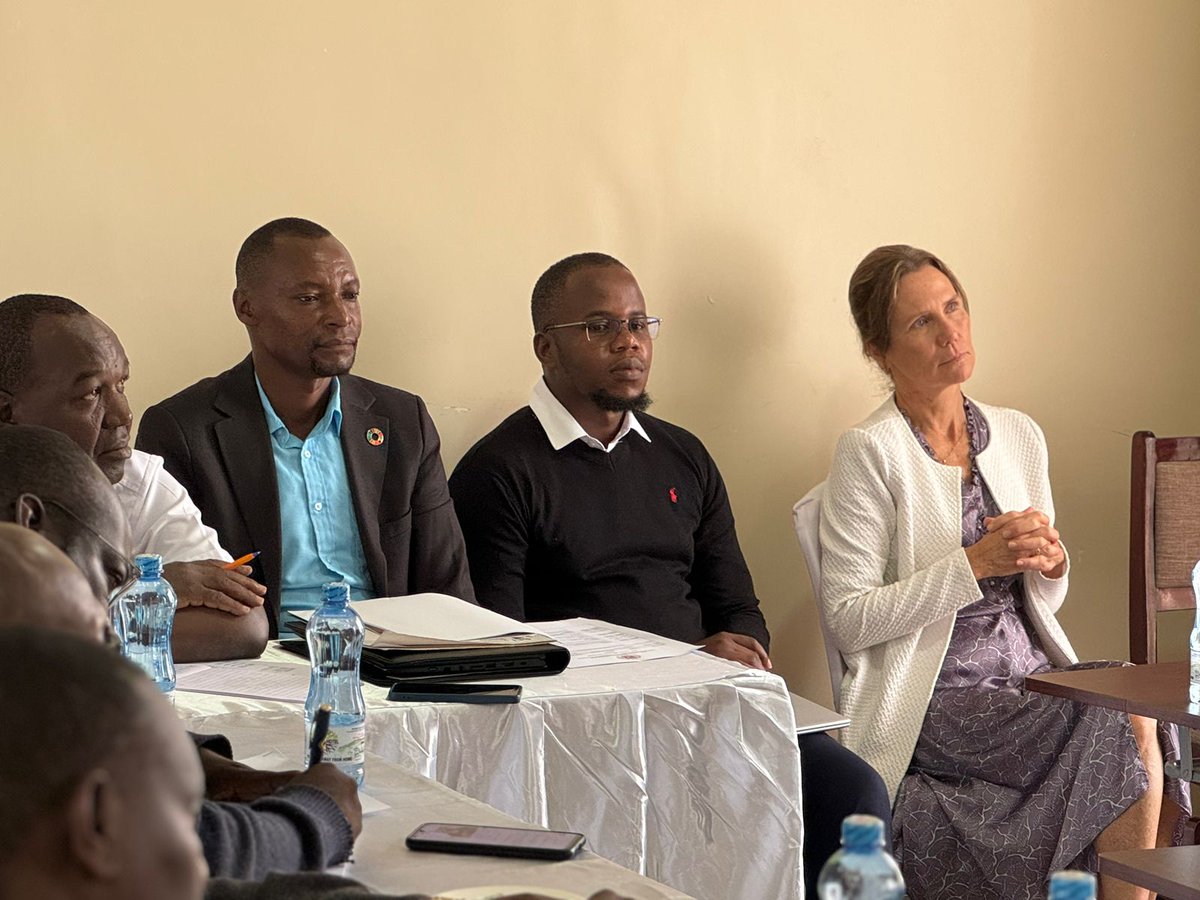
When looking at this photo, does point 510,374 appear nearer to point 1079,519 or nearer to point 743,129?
point 743,129

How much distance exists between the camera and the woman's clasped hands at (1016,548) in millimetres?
3514

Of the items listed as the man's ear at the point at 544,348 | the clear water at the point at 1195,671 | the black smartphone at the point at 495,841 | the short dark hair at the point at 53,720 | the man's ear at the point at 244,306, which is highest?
the man's ear at the point at 244,306

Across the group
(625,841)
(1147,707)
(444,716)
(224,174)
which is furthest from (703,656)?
(224,174)

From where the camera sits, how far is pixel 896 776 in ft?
11.5

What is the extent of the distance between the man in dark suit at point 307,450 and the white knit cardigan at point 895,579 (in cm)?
95

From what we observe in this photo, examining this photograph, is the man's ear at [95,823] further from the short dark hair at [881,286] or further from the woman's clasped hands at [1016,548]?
the short dark hair at [881,286]

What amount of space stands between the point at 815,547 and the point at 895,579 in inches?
8.3

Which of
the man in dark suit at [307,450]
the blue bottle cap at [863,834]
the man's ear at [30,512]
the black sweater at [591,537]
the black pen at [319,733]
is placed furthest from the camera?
the black sweater at [591,537]

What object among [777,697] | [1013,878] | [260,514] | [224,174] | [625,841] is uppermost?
[224,174]

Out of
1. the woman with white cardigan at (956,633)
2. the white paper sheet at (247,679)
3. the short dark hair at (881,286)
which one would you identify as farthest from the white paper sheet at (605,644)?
the short dark hair at (881,286)

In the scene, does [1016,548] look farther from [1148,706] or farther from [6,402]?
[6,402]

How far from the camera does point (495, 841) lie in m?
1.45

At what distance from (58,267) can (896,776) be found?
87.3 inches

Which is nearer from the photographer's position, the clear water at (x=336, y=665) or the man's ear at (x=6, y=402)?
the clear water at (x=336, y=665)
